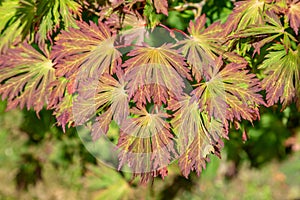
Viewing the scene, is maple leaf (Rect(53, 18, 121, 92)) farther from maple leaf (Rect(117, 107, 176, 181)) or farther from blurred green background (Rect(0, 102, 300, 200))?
blurred green background (Rect(0, 102, 300, 200))

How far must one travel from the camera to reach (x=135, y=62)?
4.38 feet

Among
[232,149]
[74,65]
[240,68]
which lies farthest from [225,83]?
[232,149]

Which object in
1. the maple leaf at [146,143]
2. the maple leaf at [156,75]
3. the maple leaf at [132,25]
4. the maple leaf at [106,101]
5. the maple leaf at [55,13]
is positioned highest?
the maple leaf at [55,13]

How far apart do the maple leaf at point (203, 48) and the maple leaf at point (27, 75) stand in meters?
0.43

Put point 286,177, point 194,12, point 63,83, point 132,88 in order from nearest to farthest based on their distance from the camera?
point 132,88, point 63,83, point 194,12, point 286,177

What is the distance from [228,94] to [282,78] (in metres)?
0.17

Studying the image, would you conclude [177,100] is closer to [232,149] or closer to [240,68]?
[240,68]

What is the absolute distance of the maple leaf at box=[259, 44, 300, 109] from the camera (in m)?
1.38

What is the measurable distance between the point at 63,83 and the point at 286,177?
1.57 m

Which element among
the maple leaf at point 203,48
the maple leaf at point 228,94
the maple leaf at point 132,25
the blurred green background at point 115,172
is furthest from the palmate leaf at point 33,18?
the blurred green background at point 115,172

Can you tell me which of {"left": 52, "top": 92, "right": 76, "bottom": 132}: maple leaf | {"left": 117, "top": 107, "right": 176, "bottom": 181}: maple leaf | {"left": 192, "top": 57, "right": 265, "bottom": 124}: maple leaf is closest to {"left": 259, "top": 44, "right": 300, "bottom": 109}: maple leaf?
{"left": 192, "top": 57, "right": 265, "bottom": 124}: maple leaf

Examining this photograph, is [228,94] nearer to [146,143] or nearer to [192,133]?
[192,133]

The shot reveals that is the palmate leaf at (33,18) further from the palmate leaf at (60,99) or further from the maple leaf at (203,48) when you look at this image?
the maple leaf at (203,48)

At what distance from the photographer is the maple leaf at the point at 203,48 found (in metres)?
1.38
